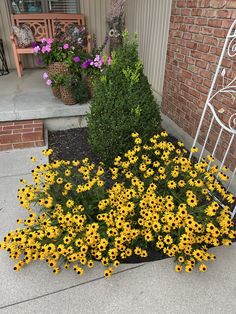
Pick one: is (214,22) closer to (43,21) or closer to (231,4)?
(231,4)

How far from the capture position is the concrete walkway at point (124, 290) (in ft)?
4.79

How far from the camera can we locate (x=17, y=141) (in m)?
2.93

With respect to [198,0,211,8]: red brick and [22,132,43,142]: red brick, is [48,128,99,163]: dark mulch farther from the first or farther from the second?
[198,0,211,8]: red brick

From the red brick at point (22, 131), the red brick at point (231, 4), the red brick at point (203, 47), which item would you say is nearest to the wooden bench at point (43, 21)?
the red brick at point (22, 131)

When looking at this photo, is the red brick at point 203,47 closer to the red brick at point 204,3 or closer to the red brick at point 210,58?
the red brick at point 210,58

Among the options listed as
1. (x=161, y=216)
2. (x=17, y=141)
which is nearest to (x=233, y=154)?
(x=161, y=216)

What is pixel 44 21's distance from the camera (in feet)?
15.4

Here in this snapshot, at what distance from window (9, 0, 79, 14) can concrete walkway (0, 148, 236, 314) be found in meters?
4.69

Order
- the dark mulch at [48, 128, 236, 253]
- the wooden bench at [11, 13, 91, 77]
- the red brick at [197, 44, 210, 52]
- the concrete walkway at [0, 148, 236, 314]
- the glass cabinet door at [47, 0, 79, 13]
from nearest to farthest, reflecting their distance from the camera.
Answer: the concrete walkway at [0, 148, 236, 314] < the red brick at [197, 44, 210, 52] < the dark mulch at [48, 128, 236, 253] < the wooden bench at [11, 13, 91, 77] < the glass cabinet door at [47, 0, 79, 13]

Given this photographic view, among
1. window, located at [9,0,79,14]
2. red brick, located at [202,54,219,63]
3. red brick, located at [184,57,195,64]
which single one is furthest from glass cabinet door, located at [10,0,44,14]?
red brick, located at [202,54,219,63]

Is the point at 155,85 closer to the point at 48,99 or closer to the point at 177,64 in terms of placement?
the point at 177,64

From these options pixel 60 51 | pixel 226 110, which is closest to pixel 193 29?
pixel 226 110

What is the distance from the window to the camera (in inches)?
186

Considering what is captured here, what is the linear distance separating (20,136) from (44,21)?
2.89 meters
